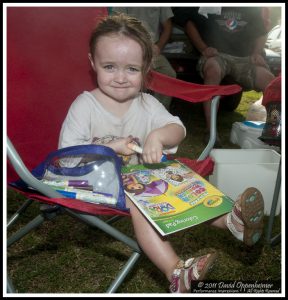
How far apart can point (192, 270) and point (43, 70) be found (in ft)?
3.06

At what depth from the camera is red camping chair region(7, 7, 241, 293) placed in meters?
1.45

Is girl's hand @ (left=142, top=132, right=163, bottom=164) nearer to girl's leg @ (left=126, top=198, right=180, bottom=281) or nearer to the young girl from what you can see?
the young girl

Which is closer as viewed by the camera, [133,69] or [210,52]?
[133,69]

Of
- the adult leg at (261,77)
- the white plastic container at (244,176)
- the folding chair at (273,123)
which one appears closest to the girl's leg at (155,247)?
the folding chair at (273,123)

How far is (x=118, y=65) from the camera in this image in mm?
1357

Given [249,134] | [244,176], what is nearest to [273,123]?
[244,176]

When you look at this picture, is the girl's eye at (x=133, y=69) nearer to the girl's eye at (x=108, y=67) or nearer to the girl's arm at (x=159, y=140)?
the girl's eye at (x=108, y=67)

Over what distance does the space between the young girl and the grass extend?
1.32 ft

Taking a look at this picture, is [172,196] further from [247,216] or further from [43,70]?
[43,70]

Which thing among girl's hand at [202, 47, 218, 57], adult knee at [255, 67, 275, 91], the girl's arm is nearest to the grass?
the girl's arm

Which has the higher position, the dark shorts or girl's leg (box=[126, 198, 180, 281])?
the dark shorts

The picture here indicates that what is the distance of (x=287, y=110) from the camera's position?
1549mm

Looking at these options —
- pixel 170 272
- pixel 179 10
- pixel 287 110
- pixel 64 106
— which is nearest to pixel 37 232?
pixel 64 106

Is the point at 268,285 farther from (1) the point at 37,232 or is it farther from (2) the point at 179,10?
(2) the point at 179,10
